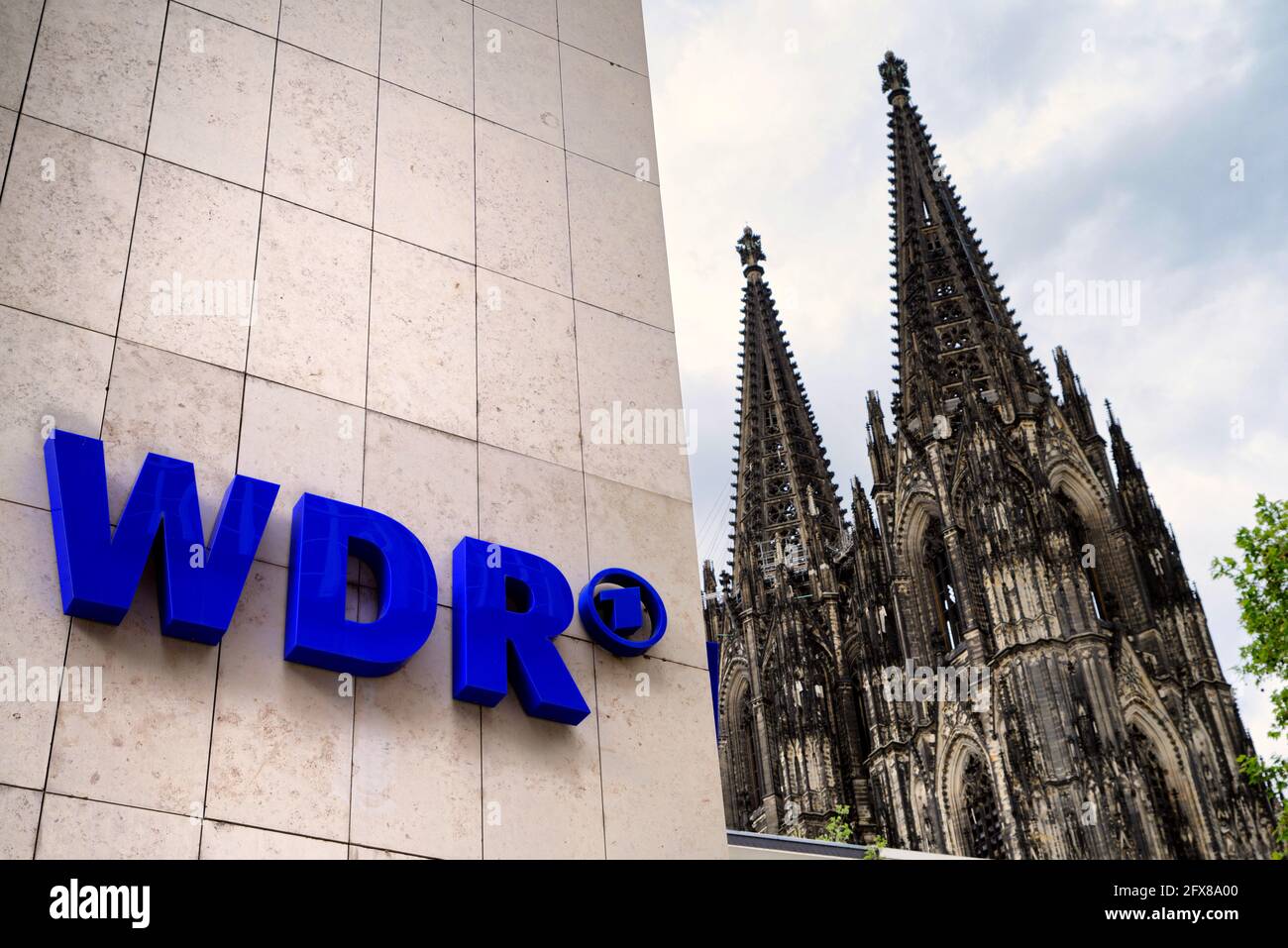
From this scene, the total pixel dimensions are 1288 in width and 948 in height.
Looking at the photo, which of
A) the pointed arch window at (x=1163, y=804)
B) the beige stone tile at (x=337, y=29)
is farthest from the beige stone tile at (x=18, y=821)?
the pointed arch window at (x=1163, y=804)

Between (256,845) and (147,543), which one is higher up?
(147,543)

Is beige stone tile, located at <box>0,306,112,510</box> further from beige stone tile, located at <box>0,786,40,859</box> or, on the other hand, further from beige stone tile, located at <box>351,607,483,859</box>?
beige stone tile, located at <box>351,607,483,859</box>

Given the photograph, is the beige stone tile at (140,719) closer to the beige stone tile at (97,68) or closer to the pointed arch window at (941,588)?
the beige stone tile at (97,68)

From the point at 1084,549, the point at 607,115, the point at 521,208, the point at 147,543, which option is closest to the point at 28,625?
the point at 147,543

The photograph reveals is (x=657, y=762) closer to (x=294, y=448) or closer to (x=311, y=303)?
(x=294, y=448)

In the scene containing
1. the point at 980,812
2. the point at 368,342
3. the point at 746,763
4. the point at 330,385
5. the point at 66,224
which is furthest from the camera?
the point at 746,763

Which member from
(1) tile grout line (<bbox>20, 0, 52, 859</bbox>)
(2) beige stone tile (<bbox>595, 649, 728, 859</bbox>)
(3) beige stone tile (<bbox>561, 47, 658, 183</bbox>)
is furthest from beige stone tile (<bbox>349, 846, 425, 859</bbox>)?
(3) beige stone tile (<bbox>561, 47, 658, 183</bbox>)

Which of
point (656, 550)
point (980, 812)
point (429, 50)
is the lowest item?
point (656, 550)

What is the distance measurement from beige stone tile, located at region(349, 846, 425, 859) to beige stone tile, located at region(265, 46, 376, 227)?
4.85m

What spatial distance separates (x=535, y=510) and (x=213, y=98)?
3.83 meters

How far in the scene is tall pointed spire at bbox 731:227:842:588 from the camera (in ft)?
201

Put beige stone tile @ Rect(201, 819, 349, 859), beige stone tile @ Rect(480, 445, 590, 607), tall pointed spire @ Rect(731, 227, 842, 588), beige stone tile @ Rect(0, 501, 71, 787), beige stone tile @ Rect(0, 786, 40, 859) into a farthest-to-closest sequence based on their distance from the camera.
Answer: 1. tall pointed spire @ Rect(731, 227, 842, 588)
2. beige stone tile @ Rect(480, 445, 590, 607)
3. beige stone tile @ Rect(201, 819, 349, 859)
4. beige stone tile @ Rect(0, 501, 71, 787)
5. beige stone tile @ Rect(0, 786, 40, 859)

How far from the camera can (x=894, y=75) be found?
6731 cm

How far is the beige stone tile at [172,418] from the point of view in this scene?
353 inches
